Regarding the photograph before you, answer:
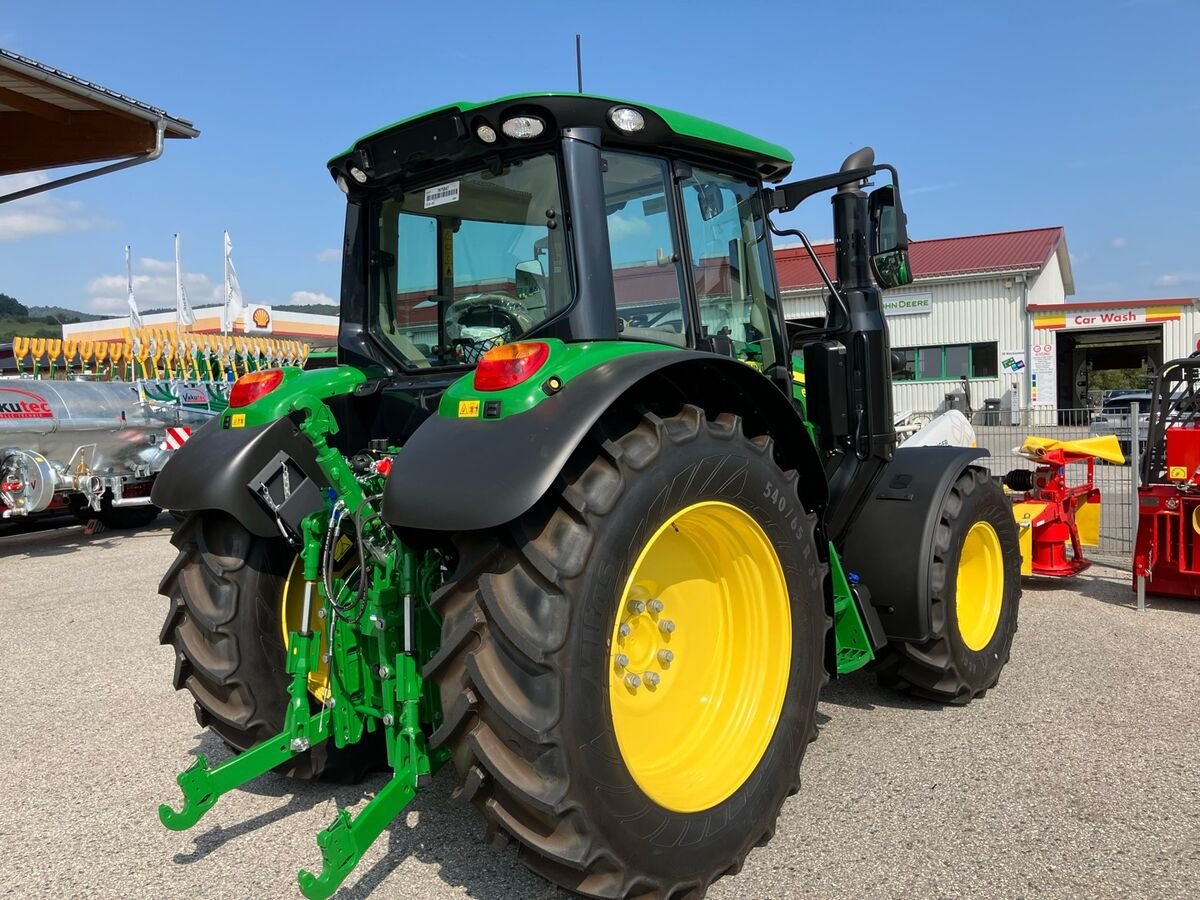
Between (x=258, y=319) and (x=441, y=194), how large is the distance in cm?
3240

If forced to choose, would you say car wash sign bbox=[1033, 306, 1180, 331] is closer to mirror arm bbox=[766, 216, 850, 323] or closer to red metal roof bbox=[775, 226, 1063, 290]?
red metal roof bbox=[775, 226, 1063, 290]

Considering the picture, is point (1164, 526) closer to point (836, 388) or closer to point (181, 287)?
point (836, 388)

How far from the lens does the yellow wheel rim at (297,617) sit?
10.2 ft

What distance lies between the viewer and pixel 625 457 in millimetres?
2369

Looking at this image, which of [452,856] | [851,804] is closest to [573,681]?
[452,856]

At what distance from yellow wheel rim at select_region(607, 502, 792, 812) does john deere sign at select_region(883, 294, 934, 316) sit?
24.3 m

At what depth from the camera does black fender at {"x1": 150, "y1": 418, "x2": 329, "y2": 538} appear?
2922 millimetres

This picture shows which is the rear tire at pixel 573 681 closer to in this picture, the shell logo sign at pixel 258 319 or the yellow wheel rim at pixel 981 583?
the yellow wheel rim at pixel 981 583

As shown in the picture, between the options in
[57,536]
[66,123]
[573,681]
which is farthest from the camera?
[57,536]

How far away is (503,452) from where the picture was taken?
2.21 metres

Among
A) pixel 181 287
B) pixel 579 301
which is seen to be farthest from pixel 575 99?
pixel 181 287

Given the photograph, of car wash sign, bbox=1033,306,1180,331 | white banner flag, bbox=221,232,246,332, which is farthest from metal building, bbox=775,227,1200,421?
white banner flag, bbox=221,232,246,332

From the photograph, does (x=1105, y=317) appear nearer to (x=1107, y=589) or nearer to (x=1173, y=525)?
(x=1107, y=589)

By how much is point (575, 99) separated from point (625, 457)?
1.16 metres
